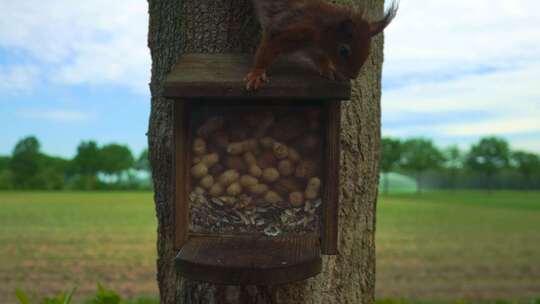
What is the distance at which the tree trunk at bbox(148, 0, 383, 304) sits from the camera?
2.38 meters

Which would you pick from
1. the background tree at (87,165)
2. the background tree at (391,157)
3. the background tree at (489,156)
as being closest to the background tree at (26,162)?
the background tree at (87,165)

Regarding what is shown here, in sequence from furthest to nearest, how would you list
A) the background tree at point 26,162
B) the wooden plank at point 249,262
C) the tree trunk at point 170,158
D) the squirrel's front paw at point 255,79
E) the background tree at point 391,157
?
the background tree at point 391,157
the background tree at point 26,162
the tree trunk at point 170,158
the squirrel's front paw at point 255,79
the wooden plank at point 249,262

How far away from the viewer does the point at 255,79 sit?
1911 millimetres

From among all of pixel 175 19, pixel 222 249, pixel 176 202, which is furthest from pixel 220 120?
pixel 175 19

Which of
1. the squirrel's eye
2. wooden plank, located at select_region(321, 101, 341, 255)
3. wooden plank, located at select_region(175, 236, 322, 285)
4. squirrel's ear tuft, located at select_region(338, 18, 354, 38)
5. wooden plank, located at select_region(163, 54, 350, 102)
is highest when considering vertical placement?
squirrel's ear tuft, located at select_region(338, 18, 354, 38)

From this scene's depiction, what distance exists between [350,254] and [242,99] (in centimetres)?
102

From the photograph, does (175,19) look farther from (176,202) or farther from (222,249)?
(222,249)

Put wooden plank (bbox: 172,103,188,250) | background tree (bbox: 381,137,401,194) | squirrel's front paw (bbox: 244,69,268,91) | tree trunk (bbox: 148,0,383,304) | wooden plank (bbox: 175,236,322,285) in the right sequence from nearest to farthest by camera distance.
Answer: wooden plank (bbox: 175,236,322,285) < squirrel's front paw (bbox: 244,69,268,91) < wooden plank (bbox: 172,103,188,250) < tree trunk (bbox: 148,0,383,304) < background tree (bbox: 381,137,401,194)

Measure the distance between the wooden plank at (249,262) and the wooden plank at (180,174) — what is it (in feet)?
0.23

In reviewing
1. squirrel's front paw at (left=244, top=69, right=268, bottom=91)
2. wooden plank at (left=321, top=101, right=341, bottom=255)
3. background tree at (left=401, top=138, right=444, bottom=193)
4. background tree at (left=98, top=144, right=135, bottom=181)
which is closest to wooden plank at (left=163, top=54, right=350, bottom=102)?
squirrel's front paw at (left=244, top=69, right=268, bottom=91)

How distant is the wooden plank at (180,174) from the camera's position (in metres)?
2.02

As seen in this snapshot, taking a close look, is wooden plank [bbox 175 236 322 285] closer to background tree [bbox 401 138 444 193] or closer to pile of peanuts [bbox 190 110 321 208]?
pile of peanuts [bbox 190 110 321 208]

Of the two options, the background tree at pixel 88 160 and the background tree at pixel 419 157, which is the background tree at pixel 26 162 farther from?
the background tree at pixel 419 157

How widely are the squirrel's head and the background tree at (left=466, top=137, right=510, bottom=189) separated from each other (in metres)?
62.5
